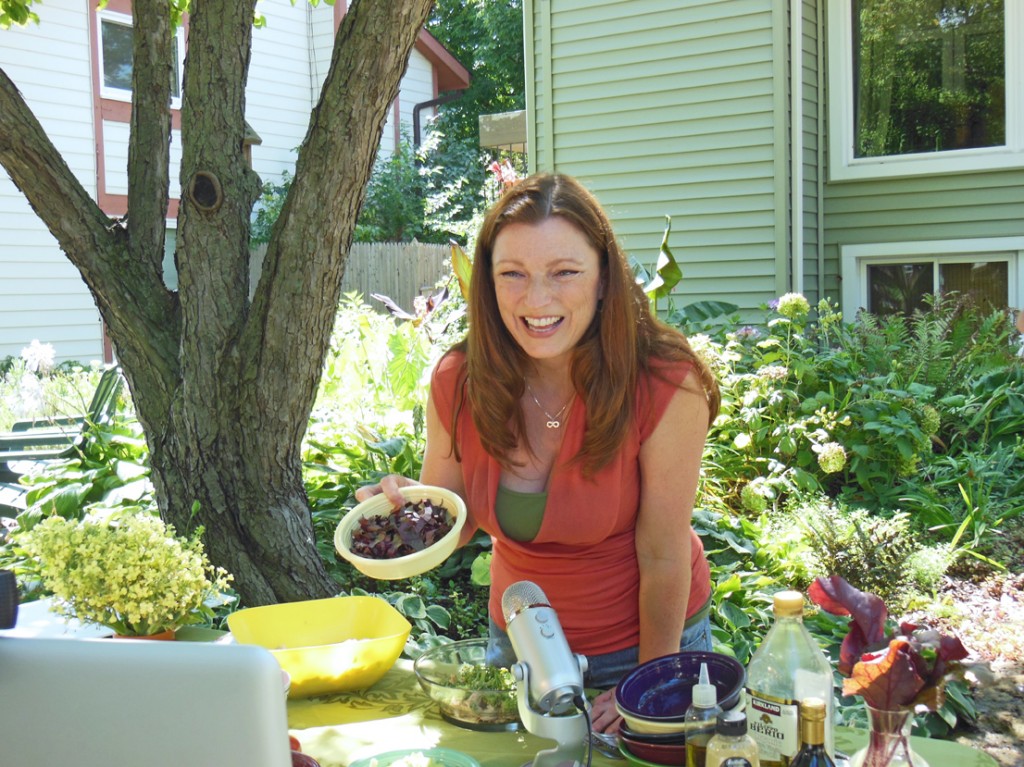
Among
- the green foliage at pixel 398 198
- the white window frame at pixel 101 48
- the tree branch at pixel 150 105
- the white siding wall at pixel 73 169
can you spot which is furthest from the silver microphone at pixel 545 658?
the green foliage at pixel 398 198

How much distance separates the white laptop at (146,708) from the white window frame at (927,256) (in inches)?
276

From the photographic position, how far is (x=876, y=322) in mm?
7215

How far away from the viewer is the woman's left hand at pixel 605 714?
173 centimetres

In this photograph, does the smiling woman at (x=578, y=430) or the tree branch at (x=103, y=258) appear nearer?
the smiling woman at (x=578, y=430)

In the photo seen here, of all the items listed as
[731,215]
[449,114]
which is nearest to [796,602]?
[731,215]

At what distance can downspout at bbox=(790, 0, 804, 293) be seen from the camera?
24.8 ft

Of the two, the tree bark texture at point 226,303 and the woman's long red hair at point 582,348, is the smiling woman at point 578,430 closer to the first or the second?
the woman's long red hair at point 582,348

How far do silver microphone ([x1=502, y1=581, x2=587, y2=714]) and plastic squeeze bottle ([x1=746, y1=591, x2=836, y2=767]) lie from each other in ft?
0.84

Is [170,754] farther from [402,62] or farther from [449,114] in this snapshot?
[449,114]

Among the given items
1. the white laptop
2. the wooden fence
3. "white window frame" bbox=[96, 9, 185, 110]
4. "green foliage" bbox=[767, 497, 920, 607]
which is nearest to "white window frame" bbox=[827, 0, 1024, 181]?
"green foliage" bbox=[767, 497, 920, 607]

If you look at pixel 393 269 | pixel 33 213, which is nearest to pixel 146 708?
pixel 33 213

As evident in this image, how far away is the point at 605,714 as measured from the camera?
176 cm

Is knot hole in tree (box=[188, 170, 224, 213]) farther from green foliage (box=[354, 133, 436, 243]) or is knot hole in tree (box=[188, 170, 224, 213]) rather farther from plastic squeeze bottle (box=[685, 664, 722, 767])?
green foliage (box=[354, 133, 436, 243])

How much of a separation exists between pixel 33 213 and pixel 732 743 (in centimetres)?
1187
